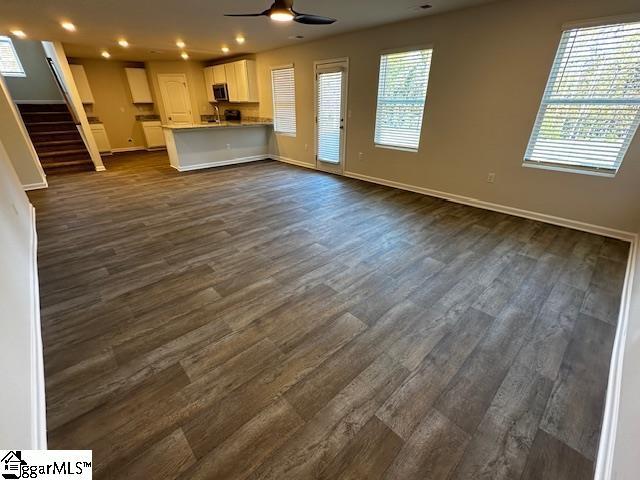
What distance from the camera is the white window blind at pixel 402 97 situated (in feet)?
13.8

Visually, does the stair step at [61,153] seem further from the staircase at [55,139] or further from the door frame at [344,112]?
the door frame at [344,112]

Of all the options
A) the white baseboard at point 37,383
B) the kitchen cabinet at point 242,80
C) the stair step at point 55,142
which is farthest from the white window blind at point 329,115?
the stair step at point 55,142

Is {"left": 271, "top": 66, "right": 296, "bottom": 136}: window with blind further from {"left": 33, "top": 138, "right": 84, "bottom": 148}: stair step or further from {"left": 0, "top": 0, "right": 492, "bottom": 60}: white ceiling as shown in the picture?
{"left": 33, "top": 138, "right": 84, "bottom": 148}: stair step

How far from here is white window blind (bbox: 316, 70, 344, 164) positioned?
17.7 ft

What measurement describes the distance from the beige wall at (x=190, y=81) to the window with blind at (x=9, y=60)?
9.53 feet

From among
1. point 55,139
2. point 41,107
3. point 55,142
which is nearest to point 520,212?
point 55,142

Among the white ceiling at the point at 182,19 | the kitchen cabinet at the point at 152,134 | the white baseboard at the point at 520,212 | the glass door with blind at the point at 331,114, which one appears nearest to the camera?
the white baseboard at the point at 520,212

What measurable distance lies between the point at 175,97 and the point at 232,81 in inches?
98.3

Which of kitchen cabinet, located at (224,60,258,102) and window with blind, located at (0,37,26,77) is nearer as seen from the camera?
kitchen cabinet, located at (224,60,258,102)

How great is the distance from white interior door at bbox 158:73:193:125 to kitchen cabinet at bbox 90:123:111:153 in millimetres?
1795

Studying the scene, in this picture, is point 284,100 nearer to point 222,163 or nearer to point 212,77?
point 222,163

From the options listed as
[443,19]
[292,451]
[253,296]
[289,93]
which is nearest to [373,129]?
[443,19]

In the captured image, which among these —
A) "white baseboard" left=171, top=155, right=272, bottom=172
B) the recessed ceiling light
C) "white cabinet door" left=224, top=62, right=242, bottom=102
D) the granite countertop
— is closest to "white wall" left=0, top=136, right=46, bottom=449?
the recessed ceiling light

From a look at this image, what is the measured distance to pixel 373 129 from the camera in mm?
5039
